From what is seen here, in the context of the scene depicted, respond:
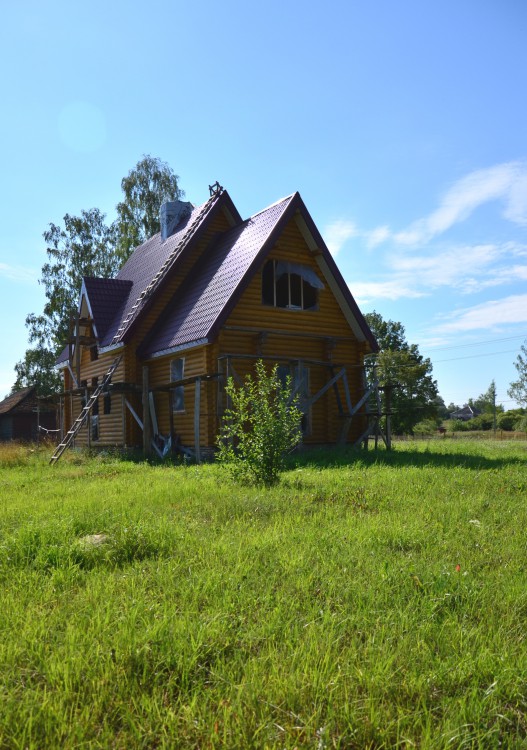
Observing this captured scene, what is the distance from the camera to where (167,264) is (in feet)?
62.6

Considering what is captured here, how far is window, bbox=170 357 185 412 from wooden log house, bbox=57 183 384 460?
0.10 ft

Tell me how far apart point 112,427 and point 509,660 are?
724 inches

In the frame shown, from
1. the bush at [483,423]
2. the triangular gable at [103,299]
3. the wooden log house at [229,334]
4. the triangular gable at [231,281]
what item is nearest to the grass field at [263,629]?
the wooden log house at [229,334]

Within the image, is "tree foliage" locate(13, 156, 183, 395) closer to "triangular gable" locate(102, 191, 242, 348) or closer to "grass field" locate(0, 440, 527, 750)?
"triangular gable" locate(102, 191, 242, 348)

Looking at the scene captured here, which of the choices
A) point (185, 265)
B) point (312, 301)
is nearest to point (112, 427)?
point (185, 265)

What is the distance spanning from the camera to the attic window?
17.4 m

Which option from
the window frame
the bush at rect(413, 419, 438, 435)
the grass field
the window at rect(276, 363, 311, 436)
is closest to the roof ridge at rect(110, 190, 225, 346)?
the window frame

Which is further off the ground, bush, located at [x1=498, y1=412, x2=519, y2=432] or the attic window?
the attic window

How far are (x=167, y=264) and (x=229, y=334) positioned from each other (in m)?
4.39

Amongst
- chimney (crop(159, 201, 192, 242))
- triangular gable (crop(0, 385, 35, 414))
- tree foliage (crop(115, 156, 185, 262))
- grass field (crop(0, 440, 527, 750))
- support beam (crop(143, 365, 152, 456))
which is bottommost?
grass field (crop(0, 440, 527, 750))

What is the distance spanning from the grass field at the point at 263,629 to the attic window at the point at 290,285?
11.2 metres

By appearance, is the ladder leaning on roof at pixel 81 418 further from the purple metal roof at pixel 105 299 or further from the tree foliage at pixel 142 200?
the tree foliage at pixel 142 200

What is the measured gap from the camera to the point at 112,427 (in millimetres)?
20297

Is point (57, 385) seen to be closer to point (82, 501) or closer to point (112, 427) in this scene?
point (112, 427)
